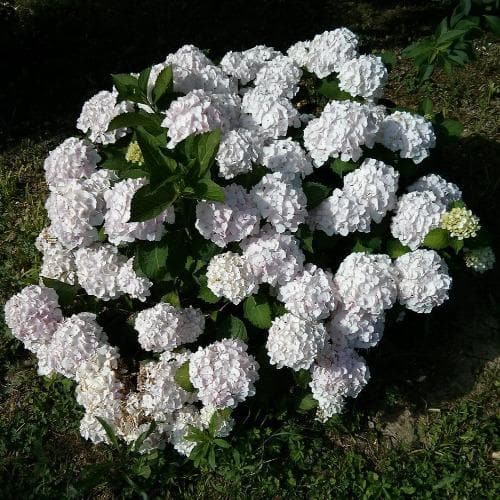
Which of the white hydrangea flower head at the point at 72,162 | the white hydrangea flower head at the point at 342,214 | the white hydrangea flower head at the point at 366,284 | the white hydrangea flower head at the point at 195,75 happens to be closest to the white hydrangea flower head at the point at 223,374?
the white hydrangea flower head at the point at 366,284

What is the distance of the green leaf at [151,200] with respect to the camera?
212 centimetres

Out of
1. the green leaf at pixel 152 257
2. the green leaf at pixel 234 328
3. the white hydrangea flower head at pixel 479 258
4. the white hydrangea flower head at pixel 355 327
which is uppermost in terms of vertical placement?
the green leaf at pixel 152 257

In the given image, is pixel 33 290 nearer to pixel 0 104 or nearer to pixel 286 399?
pixel 286 399

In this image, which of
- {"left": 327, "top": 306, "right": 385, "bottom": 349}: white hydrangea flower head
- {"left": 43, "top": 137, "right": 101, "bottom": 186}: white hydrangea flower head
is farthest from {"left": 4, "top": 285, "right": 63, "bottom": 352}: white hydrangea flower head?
{"left": 327, "top": 306, "right": 385, "bottom": 349}: white hydrangea flower head

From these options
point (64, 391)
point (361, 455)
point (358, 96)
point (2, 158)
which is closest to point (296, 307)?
point (361, 455)

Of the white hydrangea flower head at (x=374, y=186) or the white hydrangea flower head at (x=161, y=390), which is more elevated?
the white hydrangea flower head at (x=374, y=186)

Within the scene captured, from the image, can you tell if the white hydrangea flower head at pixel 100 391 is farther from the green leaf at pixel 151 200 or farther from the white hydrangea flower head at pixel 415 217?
the white hydrangea flower head at pixel 415 217

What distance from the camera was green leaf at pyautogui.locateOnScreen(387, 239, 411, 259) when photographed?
2.63m

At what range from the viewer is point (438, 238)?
98.8 inches

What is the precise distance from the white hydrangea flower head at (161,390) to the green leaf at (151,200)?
2.50 feet

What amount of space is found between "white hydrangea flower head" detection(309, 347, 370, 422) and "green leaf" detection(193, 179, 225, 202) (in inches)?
31.9

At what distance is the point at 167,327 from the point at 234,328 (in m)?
0.27

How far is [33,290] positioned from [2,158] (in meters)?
1.84

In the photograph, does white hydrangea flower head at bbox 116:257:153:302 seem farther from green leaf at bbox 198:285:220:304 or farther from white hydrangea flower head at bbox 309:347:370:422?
white hydrangea flower head at bbox 309:347:370:422
